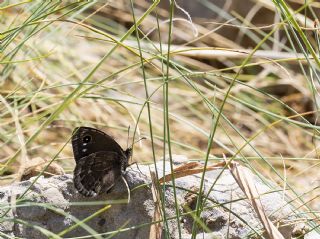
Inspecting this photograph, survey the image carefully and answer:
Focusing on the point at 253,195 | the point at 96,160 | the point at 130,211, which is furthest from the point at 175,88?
the point at 253,195

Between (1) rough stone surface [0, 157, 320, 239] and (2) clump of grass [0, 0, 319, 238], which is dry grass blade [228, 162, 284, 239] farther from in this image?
(2) clump of grass [0, 0, 319, 238]

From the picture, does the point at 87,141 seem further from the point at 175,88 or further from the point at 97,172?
the point at 175,88

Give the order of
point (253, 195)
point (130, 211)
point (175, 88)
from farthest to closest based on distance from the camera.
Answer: point (175, 88), point (130, 211), point (253, 195)

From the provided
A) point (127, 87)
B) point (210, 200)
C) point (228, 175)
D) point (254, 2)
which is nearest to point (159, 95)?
point (127, 87)

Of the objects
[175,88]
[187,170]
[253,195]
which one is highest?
[175,88]

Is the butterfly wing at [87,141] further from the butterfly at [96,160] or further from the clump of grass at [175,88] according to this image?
the clump of grass at [175,88]

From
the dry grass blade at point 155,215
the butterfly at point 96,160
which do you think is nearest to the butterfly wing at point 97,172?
the butterfly at point 96,160

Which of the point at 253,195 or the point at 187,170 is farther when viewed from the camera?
the point at 187,170
